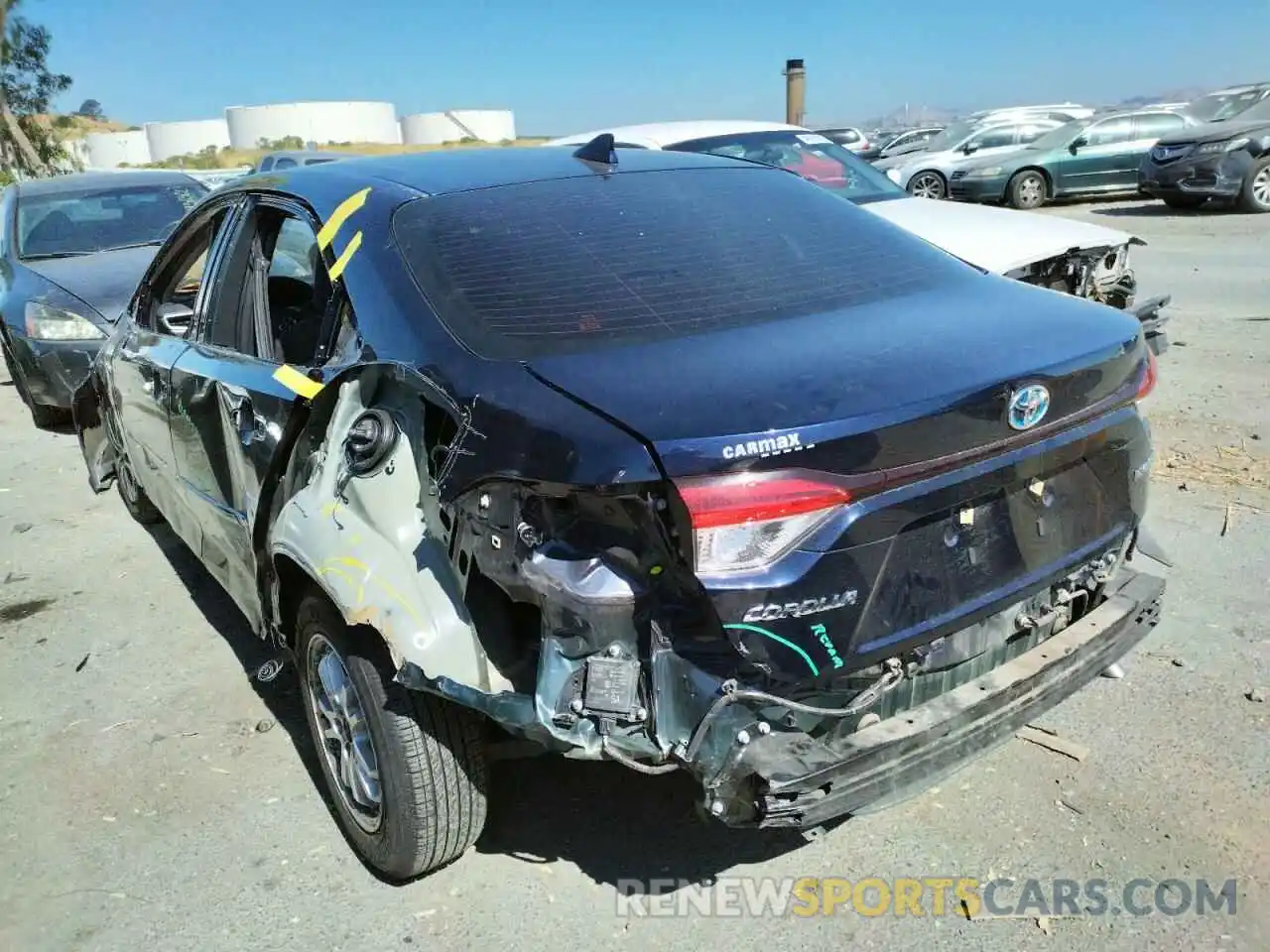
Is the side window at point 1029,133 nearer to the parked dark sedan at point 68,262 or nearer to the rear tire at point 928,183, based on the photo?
the rear tire at point 928,183

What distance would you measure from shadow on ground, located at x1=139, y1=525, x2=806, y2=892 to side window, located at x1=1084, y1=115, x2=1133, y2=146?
17151 mm

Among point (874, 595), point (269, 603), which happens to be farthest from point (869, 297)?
point (269, 603)

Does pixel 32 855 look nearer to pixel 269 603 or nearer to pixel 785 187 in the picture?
pixel 269 603

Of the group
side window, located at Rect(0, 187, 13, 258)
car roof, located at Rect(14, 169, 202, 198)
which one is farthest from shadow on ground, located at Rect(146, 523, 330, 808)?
car roof, located at Rect(14, 169, 202, 198)

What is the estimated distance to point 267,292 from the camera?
3469 millimetres

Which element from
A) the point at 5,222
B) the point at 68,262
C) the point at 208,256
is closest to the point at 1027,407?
the point at 208,256

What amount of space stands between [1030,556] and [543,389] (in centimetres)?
122

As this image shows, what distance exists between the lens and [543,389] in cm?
218

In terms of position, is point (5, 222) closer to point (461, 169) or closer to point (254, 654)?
point (254, 654)

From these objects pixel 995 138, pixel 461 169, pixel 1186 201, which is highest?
pixel 461 169

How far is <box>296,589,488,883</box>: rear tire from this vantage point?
2.50 m

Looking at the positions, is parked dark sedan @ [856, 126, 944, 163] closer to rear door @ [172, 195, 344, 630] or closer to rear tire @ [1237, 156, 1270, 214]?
rear tire @ [1237, 156, 1270, 214]

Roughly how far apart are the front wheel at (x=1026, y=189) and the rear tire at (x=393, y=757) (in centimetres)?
1685

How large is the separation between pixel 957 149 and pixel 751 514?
1930cm
